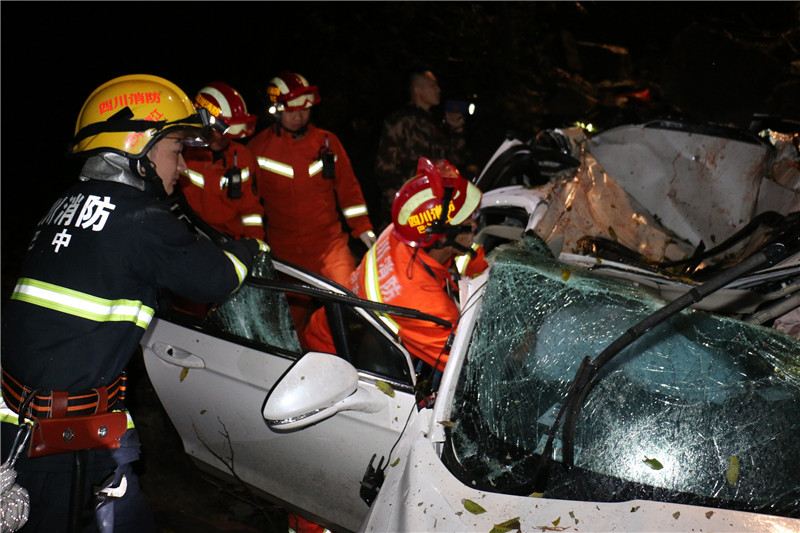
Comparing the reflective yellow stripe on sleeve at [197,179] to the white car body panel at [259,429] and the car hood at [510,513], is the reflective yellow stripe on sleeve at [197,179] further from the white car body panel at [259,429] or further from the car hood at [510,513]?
the car hood at [510,513]

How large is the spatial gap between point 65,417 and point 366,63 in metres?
9.36

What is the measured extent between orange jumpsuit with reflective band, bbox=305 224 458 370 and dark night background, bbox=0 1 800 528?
670 cm

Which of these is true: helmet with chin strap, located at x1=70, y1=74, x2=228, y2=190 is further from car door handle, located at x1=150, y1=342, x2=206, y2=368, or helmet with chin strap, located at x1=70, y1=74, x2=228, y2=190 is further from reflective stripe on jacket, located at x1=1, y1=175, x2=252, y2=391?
car door handle, located at x1=150, y1=342, x2=206, y2=368

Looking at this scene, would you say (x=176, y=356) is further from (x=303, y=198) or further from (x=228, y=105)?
(x=228, y=105)

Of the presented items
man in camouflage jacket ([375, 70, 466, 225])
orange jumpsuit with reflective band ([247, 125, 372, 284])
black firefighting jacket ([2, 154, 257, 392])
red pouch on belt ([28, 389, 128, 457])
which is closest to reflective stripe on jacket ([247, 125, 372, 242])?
orange jumpsuit with reflective band ([247, 125, 372, 284])

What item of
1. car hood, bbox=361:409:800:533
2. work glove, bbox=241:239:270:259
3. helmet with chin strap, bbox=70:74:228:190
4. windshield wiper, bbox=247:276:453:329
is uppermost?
helmet with chin strap, bbox=70:74:228:190

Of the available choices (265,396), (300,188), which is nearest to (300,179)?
(300,188)

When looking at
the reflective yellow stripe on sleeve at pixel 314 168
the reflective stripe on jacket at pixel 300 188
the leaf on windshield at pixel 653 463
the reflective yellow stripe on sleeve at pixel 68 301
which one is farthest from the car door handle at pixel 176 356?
the reflective yellow stripe on sleeve at pixel 314 168

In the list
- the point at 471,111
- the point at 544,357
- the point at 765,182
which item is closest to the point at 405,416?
the point at 544,357

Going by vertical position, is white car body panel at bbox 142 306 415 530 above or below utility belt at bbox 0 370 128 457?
below

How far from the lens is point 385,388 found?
7.61 ft

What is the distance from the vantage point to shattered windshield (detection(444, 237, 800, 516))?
5.86 feet

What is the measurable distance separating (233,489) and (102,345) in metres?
1.41

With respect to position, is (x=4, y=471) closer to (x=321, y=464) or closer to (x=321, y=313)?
(x=321, y=464)
